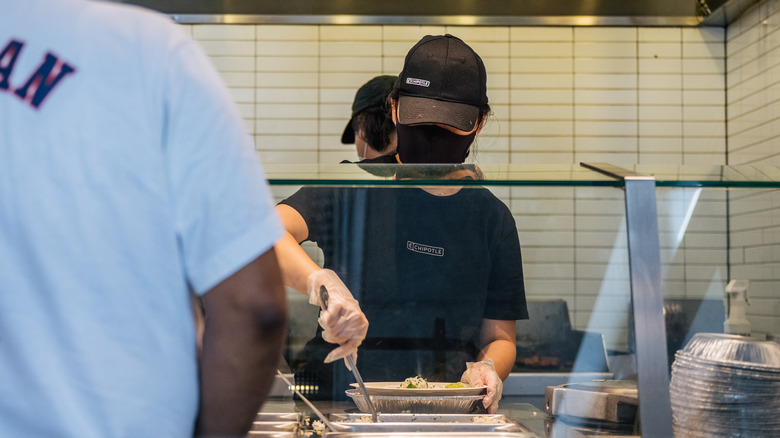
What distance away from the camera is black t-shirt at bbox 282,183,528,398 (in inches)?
55.9

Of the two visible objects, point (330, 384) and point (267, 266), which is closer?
point (267, 266)

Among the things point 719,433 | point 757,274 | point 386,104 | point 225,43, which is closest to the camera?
point 719,433

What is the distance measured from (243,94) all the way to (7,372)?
3019 millimetres

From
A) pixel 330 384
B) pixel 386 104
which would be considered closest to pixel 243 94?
pixel 386 104

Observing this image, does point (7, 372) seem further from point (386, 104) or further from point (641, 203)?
point (386, 104)

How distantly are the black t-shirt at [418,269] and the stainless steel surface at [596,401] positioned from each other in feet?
0.79

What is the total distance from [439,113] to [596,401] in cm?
67

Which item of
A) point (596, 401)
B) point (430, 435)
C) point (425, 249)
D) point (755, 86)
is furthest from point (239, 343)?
point (755, 86)

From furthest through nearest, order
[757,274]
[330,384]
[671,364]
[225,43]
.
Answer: [225,43] → [330,384] → [757,274] → [671,364]

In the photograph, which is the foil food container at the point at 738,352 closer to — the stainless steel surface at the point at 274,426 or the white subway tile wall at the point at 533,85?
the stainless steel surface at the point at 274,426

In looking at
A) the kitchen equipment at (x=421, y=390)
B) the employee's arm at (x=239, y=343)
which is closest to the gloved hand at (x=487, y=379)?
the kitchen equipment at (x=421, y=390)

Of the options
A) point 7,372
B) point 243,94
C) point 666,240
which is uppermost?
point 243,94

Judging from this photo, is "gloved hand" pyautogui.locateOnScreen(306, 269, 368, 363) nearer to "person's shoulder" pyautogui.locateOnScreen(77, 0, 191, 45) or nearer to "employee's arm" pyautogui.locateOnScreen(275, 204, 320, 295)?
"employee's arm" pyautogui.locateOnScreen(275, 204, 320, 295)

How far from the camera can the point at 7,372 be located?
655 mm
